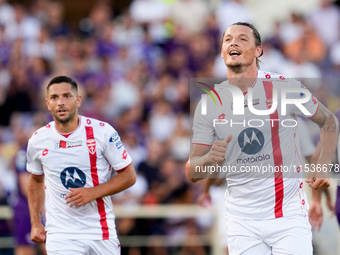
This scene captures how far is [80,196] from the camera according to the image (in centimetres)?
658

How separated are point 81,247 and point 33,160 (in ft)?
3.28

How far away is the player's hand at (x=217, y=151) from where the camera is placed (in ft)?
18.9

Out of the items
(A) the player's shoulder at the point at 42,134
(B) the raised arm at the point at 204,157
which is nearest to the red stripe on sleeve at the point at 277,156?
(B) the raised arm at the point at 204,157

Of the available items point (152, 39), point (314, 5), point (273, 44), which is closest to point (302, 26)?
point (273, 44)

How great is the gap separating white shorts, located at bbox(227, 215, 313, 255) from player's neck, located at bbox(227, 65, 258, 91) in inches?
48.3

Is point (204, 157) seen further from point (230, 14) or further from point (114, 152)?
point (230, 14)

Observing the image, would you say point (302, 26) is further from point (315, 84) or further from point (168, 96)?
point (168, 96)

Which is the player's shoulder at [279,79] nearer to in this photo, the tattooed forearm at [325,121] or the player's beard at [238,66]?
the player's beard at [238,66]

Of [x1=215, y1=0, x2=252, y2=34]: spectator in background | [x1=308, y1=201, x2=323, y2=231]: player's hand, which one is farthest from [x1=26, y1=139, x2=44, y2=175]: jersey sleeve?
[x1=215, y1=0, x2=252, y2=34]: spectator in background

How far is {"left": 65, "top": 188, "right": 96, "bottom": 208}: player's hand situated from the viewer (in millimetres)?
6582

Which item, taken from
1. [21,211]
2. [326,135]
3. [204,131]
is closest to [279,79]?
[326,135]

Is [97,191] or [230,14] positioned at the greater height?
[230,14]

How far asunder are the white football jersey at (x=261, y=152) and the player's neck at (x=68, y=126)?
129 centimetres

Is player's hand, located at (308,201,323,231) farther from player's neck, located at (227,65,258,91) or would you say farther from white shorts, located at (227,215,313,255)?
player's neck, located at (227,65,258,91)
